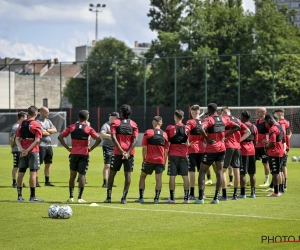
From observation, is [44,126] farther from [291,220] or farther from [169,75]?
[169,75]

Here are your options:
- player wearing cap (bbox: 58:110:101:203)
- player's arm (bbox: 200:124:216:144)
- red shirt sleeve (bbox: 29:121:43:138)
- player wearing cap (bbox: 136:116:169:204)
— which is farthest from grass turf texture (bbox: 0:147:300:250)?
red shirt sleeve (bbox: 29:121:43:138)

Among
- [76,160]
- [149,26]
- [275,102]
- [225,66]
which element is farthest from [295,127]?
[149,26]

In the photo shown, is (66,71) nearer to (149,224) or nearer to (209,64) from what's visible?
(209,64)

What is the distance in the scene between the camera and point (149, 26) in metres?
86.7

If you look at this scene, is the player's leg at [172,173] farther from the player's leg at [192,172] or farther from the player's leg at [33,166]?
the player's leg at [33,166]

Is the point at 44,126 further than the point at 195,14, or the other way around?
the point at 195,14

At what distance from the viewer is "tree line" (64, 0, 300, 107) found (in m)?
55.8

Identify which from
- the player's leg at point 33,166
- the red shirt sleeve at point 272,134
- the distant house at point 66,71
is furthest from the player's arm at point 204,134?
the distant house at point 66,71

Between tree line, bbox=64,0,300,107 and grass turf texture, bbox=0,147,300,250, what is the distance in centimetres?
3338

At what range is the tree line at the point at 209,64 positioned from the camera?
55.8 m

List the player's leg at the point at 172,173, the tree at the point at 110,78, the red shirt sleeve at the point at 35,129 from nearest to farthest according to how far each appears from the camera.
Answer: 1. the red shirt sleeve at the point at 35,129
2. the player's leg at the point at 172,173
3. the tree at the point at 110,78

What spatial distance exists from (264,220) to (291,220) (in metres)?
0.51

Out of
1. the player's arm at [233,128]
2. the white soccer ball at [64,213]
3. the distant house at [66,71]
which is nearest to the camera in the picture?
the white soccer ball at [64,213]

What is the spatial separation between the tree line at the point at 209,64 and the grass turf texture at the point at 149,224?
3338 cm
